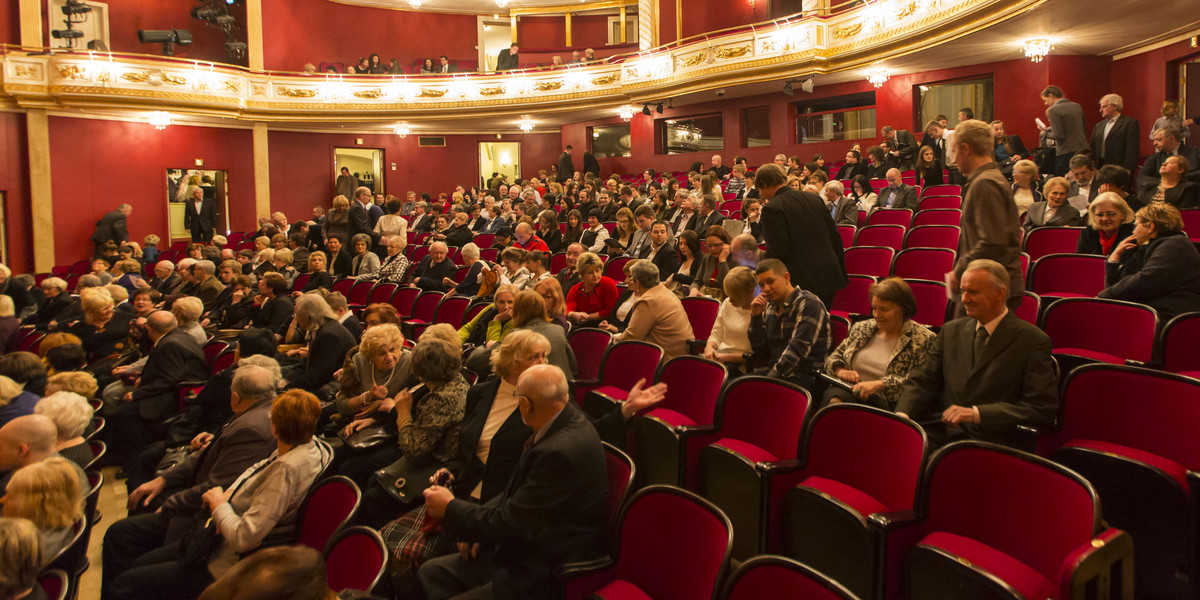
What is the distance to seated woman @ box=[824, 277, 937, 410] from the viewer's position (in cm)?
271

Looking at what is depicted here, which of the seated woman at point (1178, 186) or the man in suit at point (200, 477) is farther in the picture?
the seated woman at point (1178, 186)

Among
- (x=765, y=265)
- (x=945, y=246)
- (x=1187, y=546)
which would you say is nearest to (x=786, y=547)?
(x=1187, y=546)

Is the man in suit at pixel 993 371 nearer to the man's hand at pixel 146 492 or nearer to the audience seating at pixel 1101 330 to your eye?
the audience seating at pixel 1101 330

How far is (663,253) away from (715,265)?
1.74 feet

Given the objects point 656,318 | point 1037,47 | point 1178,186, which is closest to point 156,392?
point 656,318

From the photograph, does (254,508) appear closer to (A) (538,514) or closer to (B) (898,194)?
(A) (538,514)

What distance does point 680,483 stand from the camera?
2.73 metres

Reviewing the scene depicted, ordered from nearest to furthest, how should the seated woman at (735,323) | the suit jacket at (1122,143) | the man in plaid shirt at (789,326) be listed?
the man in plaid shirt at (789,326), the seated woman at (735,323), the suit jacket at (1122,143)

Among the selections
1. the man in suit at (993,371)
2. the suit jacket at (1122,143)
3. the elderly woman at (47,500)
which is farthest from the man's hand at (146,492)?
the suit jacket at (1122,143)

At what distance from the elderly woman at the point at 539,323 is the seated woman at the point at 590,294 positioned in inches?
47.0

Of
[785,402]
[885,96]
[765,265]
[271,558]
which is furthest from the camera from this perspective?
[885,96]

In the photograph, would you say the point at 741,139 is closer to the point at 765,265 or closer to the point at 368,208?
the point at 368,208

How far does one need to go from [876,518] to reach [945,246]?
154 inches

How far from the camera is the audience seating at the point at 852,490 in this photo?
2043 millimetres
